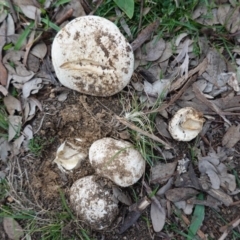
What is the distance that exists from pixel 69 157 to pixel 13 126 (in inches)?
15.5

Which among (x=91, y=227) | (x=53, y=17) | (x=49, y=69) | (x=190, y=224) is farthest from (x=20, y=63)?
(x=190, y=224)

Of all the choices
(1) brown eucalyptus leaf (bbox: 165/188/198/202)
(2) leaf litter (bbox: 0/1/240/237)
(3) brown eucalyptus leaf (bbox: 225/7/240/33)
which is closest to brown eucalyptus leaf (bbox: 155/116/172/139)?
(2) leaf litter (bbox: 0/1/240/237)

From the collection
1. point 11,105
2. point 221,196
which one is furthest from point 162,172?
point 11,105

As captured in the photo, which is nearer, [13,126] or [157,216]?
[157,216]

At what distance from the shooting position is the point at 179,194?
7.59 feet

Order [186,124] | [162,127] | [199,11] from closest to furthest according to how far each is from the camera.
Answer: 1. [186,124]
2. [162,127]
3. [199,11]

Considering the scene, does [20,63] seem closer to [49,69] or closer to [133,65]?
[49,69]

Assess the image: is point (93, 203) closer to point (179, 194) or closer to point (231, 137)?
point (179, 194)

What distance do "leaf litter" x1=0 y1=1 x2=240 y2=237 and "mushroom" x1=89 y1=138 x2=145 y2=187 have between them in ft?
0.39

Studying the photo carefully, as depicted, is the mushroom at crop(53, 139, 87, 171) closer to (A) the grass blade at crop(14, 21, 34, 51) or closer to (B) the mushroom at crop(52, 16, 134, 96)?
(B) the mushroom at crop(52, 16, 134, 96)

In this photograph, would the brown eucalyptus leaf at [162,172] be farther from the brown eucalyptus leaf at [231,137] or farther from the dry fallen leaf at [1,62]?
the dry fallen leaf at [1,62]

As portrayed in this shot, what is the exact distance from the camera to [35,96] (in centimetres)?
249

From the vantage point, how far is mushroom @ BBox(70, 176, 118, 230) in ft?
7.20

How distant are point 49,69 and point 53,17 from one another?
0.33 metres
